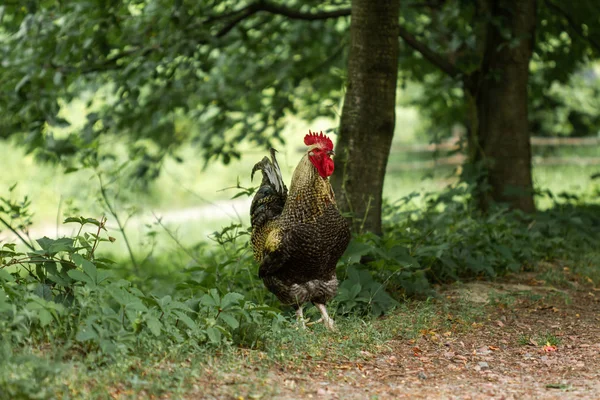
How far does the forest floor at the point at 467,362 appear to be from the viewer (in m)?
3.81

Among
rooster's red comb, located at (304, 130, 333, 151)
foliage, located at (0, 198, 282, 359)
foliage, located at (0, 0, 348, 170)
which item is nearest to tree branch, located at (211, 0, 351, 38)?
foliage, located at (0, 0, 348, 170)

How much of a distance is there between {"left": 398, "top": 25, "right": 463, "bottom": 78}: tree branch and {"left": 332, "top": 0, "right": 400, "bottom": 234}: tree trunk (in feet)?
4.83

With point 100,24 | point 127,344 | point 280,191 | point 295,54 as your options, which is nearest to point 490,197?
point 295,54

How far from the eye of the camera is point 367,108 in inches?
250

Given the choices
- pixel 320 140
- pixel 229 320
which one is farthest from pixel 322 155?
pixel 229 320

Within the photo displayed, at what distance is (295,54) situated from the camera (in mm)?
9836

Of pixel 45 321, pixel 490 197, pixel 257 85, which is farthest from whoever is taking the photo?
pixel 257 85

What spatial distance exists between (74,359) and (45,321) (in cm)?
29

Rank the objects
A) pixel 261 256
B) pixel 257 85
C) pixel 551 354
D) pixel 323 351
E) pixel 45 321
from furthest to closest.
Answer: pixel 257 85 < pixel 261 256 < pixel 551 354 < pixel 323 351 < pixel 45 321

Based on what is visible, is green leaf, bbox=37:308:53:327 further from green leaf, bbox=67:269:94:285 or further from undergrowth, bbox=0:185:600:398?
green leaf, bbox=67:269:94:285

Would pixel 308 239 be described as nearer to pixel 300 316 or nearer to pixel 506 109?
pixel 300 316

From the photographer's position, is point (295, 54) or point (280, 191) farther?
point (295, 54)

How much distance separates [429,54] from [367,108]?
2.26 metres

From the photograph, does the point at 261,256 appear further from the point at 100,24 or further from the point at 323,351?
the point at 100,24
